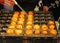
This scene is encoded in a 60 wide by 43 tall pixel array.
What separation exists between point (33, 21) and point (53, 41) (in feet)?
1.59

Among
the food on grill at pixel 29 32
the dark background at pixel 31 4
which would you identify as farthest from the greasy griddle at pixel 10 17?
the dark background at pixel 31 4

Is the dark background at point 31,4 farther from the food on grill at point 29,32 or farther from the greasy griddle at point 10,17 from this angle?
the food on grill at point 29,32

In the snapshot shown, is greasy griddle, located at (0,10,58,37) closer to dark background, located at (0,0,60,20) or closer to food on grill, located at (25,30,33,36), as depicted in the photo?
food on grill, located at (25,30,33,36)

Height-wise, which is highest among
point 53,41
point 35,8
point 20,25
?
point 35,8

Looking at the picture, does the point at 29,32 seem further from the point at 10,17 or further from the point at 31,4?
the point at 31,4

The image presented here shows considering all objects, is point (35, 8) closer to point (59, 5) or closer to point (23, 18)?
point (59, 5)

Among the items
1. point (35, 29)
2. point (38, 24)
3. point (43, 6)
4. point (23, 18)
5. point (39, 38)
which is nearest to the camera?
point (39, 38)

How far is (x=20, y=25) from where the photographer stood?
245cm

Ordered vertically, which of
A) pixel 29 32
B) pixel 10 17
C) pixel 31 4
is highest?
pixel 31 4

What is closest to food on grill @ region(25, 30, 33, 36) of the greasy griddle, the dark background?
the greasy griddle

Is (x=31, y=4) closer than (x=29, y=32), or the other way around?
(x=29, y=32)

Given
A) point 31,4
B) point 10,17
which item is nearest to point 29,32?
point 10,17

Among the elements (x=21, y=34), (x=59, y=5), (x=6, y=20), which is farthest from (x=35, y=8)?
(x=21, y=34)

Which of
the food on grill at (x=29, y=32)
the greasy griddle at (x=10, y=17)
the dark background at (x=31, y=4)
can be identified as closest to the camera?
the food on grill at (x=29, y=32)
